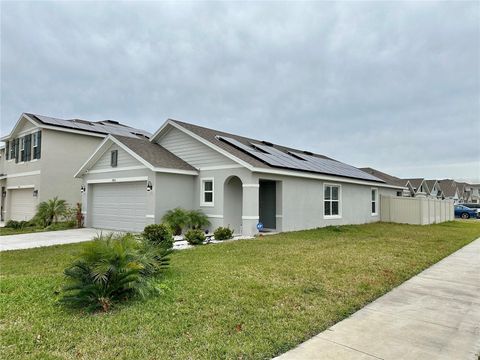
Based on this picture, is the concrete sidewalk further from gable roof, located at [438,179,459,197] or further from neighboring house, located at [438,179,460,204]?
gable roof, located at [438,179,459,197]

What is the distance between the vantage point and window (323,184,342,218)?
17.4 metres

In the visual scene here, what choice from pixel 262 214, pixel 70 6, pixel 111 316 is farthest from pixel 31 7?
pixel 262 214

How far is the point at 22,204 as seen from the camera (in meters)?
21.4

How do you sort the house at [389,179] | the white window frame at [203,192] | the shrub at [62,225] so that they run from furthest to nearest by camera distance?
the house at [389,179], the shrub at [62,225], the white window frame at [203,192]

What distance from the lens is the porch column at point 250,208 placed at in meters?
13.2

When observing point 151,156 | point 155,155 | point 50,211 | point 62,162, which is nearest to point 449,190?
point 155,155

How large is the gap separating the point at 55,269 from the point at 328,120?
22.2 m

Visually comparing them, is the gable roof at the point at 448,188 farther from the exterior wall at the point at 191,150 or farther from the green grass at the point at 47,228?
the green grass at the point at 47,228

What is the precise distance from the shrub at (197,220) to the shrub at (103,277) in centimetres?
892

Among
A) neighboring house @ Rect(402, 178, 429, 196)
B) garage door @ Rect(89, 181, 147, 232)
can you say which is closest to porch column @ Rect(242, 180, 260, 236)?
garage door @ Rect(89, 181, 147, 232)

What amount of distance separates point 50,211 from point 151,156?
24.4ft

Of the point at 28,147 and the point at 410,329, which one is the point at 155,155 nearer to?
the point at 28,147

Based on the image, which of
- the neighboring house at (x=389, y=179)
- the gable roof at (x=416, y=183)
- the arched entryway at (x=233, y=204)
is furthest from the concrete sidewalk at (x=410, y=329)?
the gable roof at (x=416, y=183)

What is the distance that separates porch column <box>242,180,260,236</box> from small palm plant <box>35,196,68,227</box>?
11.1m
